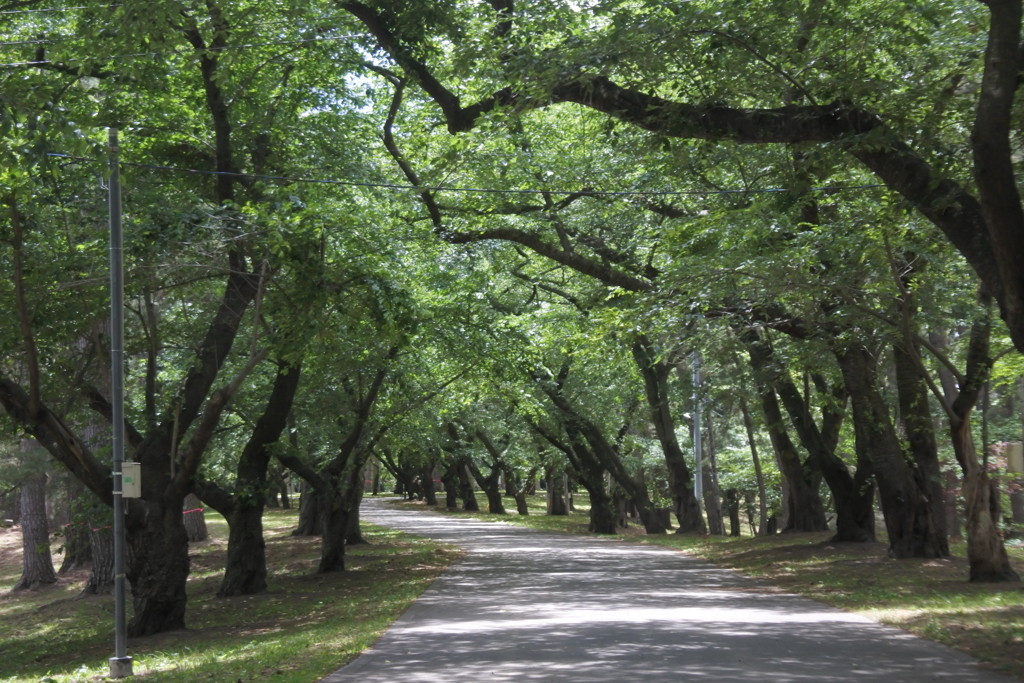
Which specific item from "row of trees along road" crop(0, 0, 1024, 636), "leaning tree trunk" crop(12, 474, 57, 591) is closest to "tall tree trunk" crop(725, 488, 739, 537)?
"row of trees along road" crop(0, 0, 1024, 636)

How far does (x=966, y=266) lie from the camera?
56.3 feet

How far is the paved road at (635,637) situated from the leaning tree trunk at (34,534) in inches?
499

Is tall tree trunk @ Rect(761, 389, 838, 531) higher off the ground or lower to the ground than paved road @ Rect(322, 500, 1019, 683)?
higher

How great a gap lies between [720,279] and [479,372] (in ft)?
27.1

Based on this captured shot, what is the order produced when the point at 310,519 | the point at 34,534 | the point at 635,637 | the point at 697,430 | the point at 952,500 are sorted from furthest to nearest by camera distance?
the point at 952,500 < the point at 310,519 < the point at 697,430 < the point at 34,534 < the point at 635,637

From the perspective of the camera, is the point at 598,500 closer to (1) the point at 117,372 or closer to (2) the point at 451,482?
(2) the point at 451,482

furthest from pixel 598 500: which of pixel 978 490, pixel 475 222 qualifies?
pixel 978 490

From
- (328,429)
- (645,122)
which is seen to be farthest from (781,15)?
(328,429)

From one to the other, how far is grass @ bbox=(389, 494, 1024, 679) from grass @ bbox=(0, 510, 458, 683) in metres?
6.45

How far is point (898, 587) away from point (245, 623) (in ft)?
34.0

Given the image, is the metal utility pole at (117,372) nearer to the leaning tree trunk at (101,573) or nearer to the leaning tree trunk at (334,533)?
the leaning tree trunk at (334,533)

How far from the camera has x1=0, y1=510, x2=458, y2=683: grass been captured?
1156cm

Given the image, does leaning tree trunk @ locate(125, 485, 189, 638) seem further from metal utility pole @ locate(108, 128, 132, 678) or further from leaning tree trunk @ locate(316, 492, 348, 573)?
leaning tree trunk @ locate(316, 492, 348, 573)

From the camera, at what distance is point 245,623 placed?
1650 cm
